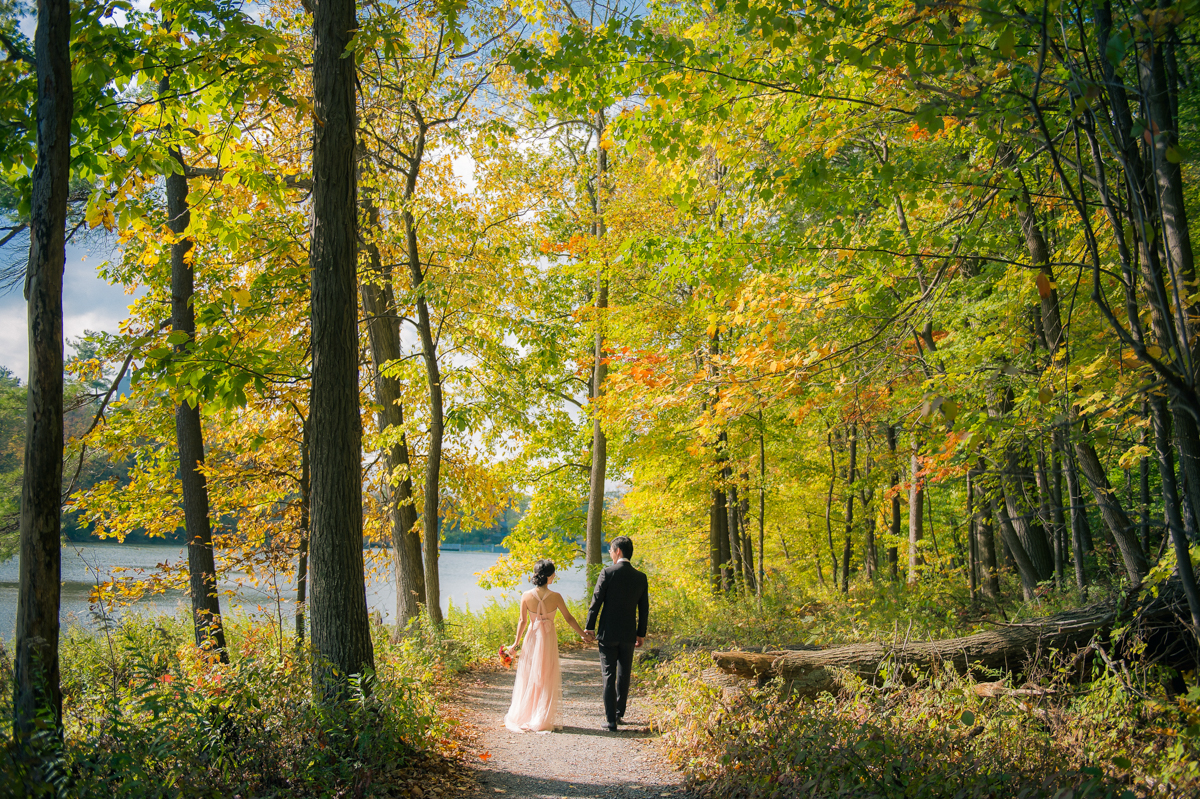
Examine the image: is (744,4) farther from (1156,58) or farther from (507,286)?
(507,286)

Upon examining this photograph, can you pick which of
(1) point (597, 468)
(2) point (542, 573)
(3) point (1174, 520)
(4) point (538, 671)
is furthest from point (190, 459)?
(3) point (1174, 520)

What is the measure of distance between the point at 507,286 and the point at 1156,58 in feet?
30.2

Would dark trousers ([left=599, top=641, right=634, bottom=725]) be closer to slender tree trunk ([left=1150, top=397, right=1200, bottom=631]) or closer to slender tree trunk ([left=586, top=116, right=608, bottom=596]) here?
slender tree trunk ([left=1150, top=397, right=1200, bottom=631])

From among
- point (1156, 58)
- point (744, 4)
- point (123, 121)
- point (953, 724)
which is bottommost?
point (953, 724)

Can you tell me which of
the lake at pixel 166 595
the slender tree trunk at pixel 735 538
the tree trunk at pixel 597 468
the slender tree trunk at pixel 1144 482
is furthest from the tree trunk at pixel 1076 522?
the tree trunk at pixel 597 468

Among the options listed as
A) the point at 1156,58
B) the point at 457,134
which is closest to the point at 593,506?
the point at 457,134

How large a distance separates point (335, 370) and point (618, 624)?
359 centimetres

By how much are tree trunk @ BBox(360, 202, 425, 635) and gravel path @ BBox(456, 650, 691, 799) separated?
309 centimetres

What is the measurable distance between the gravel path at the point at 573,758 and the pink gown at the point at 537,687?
120 mm

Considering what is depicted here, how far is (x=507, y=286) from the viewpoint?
11.4 metres

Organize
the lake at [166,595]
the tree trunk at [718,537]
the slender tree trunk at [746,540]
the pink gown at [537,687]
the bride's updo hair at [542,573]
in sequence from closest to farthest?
the pink gown at [537,687], the bride's updo hair at [542,573], the lake at [166,595], the slender tree trunk at [746,540], the tree trunk at [718,537]

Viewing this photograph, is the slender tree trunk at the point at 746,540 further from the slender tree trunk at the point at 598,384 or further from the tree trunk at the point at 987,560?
the tree trunk at the point at 987,560

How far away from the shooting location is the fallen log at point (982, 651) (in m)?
5.07

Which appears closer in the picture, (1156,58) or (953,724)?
(1156,58)
